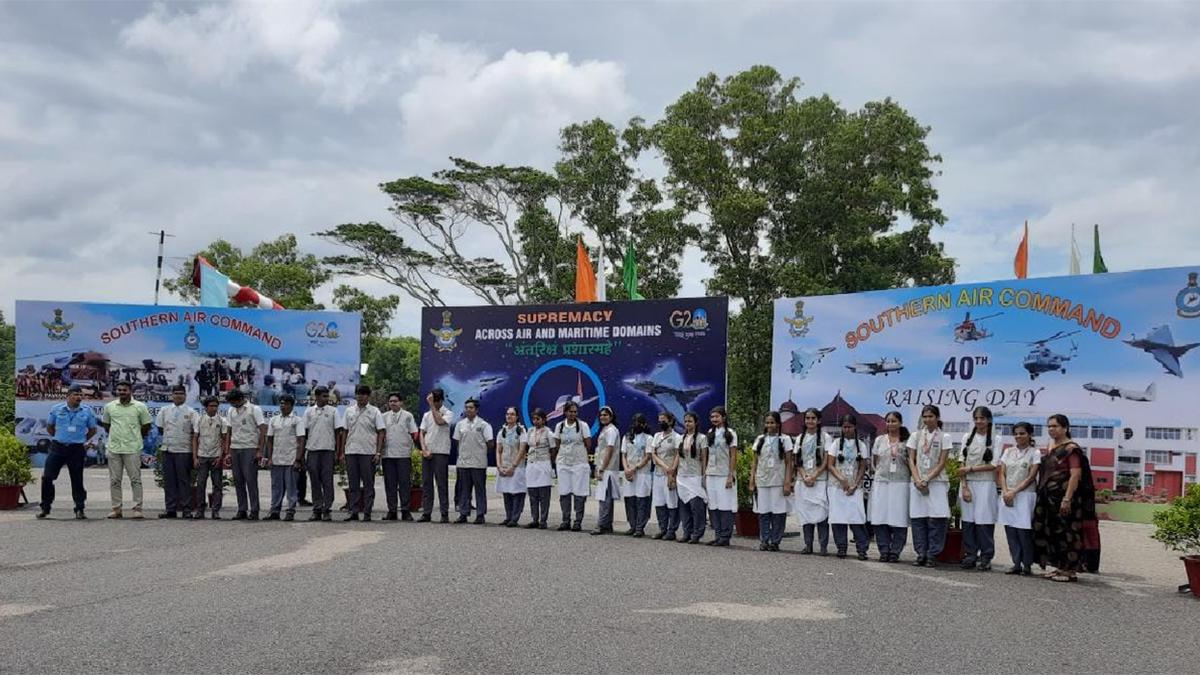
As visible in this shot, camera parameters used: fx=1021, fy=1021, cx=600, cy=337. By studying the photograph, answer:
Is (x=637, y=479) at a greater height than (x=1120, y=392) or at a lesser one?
lesser

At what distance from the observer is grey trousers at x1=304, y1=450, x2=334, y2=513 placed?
13.0 m

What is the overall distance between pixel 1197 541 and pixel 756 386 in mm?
14867

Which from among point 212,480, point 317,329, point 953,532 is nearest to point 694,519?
point 953,532

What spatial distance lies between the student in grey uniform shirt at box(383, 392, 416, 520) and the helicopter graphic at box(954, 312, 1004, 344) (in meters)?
7.49

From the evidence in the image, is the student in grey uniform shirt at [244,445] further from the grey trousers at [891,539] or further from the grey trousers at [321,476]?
the grey trousers at [891,539]

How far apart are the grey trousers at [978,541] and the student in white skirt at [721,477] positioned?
2524 mm

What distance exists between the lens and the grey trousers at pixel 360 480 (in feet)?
42.9

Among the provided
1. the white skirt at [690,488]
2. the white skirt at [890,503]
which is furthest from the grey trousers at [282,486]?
the white skirt at [890,503]

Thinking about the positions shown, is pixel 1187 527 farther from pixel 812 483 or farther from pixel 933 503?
pixel 812 483

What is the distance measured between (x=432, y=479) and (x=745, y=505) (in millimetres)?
4085

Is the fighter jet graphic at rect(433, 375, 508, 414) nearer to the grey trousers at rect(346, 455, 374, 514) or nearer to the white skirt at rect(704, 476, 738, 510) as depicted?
the grey trousers at rect(346, 455, 374, 514)

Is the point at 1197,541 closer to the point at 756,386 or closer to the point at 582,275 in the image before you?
the point at 582,275

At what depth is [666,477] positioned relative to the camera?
476 inches

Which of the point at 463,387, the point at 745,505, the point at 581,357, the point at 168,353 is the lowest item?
the point at 745,505
